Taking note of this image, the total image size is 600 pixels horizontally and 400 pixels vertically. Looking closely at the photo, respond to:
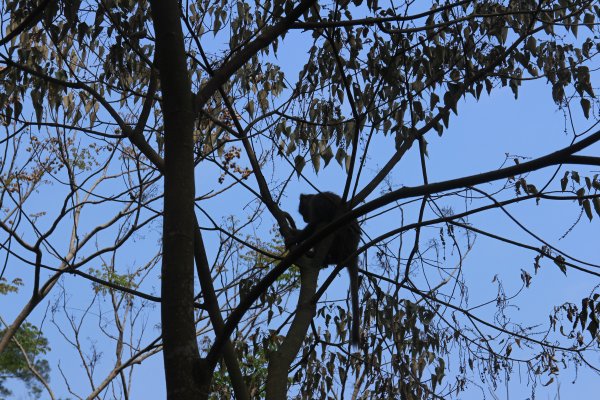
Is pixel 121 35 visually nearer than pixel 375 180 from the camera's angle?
No

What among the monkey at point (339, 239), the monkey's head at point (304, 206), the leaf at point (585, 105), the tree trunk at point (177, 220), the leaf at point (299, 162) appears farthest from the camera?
the monkey's head at point (304, 206)

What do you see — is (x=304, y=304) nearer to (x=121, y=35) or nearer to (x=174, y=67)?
(x=174, y=67)

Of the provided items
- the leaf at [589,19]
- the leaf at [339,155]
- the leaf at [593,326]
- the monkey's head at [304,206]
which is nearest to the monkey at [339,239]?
the monkey's head at [304,206]

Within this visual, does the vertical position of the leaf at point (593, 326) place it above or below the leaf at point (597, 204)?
below

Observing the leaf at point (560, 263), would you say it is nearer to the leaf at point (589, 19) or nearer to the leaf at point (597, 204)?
the leaf at point (597, 204)

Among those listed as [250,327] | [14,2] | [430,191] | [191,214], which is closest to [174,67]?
[191,214]

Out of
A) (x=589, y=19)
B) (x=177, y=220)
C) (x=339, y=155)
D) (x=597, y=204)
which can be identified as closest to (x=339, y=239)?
(x=339, y=155)

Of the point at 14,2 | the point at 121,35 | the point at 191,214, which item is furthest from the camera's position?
the point at 14,2

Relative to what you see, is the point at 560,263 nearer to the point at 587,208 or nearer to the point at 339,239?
the point at 587,208

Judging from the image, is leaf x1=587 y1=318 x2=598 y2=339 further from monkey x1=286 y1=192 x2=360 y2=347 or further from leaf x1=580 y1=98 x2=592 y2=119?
monkey x1=286 y1=192 x2=360 y2=347

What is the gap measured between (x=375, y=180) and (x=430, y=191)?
1454 mm

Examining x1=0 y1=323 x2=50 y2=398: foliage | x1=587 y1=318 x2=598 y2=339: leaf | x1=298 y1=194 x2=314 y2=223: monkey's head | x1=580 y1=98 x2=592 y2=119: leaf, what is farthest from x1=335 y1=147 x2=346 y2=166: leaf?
x1=0 y1=323 x2=50 y2=398: foliage

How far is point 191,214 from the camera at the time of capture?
339cm

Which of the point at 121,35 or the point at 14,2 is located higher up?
the point at 14,2
